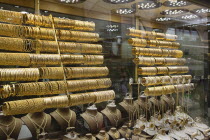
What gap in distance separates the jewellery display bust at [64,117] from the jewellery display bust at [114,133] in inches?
14.1

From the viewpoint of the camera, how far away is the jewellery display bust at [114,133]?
7.25 ft

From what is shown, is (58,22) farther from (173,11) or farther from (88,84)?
(173,11)

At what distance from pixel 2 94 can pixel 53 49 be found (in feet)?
1.87

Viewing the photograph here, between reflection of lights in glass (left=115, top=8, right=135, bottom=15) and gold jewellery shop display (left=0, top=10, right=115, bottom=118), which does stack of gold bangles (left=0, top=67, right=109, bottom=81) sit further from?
reflection of lights in glass (left=115, top=8, right=135, bottom=15)

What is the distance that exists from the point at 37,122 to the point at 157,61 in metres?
1.63

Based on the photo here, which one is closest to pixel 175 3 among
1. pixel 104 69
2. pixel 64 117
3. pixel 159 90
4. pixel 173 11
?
pixel 173 11

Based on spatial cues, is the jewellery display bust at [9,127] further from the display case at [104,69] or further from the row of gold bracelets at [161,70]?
the row of gold bracelets at [161,70]

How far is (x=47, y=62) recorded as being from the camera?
1991 millimetres

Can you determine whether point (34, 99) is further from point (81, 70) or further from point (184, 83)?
point (184, 83)

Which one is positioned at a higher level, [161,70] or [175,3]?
[175,3]

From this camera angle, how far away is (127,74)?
2.71 meters

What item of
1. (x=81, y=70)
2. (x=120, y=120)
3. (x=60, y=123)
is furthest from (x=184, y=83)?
(x=60, y=123)

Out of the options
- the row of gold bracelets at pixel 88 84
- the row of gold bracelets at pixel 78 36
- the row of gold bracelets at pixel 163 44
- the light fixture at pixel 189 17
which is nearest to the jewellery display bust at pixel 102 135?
the row of gold bracelets at pixel 88 84

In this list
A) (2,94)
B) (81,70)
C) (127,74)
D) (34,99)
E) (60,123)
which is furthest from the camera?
(127,74)
